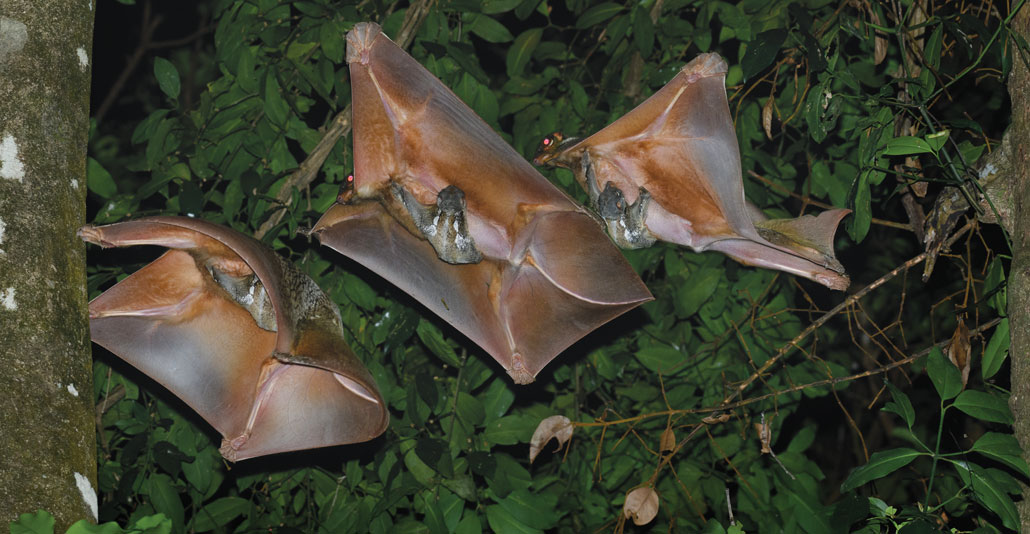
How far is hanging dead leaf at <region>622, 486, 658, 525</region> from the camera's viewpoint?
2.39 m

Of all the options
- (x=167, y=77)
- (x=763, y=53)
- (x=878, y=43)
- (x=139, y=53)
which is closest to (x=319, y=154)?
(x=167, y=77)

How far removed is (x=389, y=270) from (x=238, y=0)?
52.0 inches

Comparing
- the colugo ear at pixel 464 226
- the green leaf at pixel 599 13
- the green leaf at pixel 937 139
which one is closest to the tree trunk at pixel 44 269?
the colugo ear at pixel 464 226

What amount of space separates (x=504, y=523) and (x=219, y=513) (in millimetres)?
1057

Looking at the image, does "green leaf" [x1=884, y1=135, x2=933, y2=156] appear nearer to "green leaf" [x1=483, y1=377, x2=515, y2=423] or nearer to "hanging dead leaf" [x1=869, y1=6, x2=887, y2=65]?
"hanging dead leaf" [x1=869, y1=6, x2=887, y2=65]

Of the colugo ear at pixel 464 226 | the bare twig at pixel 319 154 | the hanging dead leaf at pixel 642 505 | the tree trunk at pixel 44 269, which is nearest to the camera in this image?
the tree trunk at pixel 44 269

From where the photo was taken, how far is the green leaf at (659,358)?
306 centimetres

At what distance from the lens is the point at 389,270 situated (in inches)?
94.0

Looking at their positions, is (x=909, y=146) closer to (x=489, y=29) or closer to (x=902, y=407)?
(x=902, y=407)

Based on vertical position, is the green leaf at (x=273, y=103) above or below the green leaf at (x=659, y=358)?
above

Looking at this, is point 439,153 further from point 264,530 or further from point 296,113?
point 264,530

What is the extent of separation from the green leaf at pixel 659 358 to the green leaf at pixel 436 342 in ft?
2.14

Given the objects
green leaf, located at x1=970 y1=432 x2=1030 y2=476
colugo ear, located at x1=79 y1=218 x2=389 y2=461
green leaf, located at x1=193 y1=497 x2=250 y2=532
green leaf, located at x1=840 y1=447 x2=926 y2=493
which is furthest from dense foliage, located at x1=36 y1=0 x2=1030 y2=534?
green leaf, located at x1=970 y1=432 x2=1030 y2=476

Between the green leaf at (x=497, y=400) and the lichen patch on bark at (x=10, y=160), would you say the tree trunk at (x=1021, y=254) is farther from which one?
the lichen patch on bark at (x=10, y=160)
